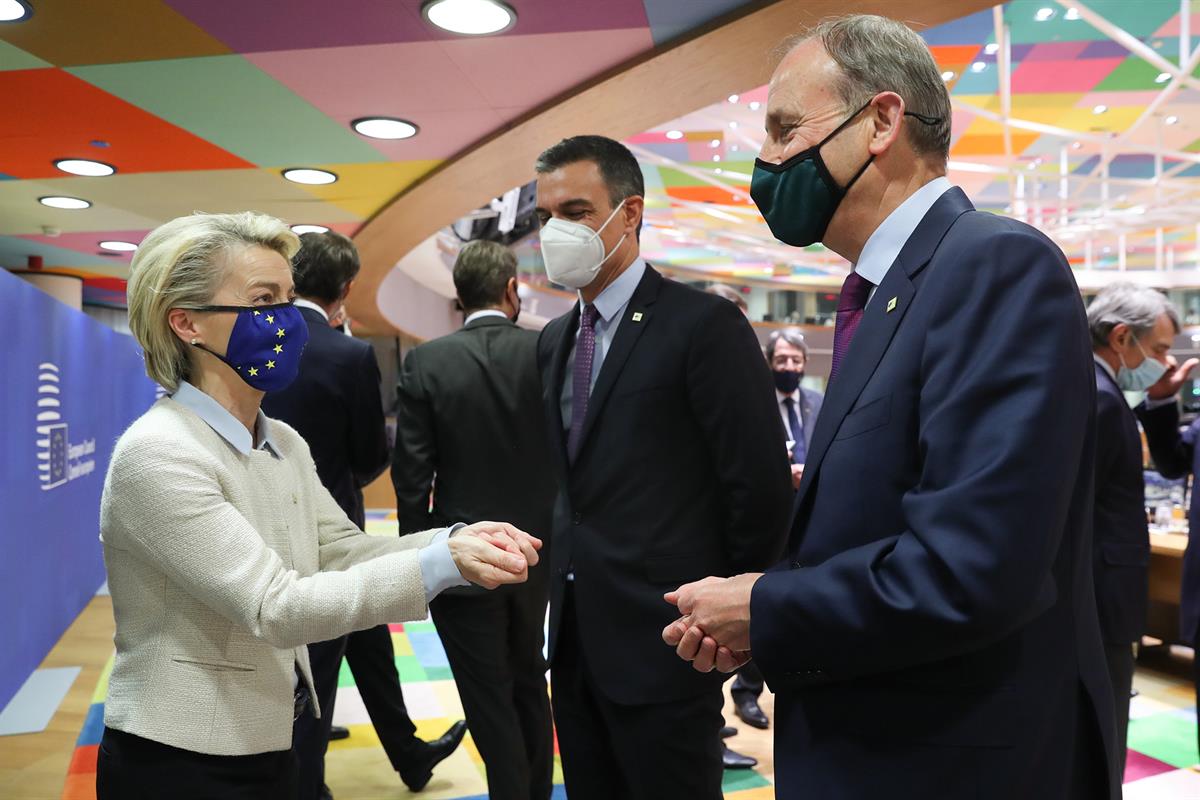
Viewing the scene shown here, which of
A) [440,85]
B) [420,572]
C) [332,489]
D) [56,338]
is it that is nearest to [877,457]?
[420,572]

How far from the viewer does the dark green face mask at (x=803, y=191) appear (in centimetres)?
143

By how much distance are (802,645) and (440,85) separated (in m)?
3.53

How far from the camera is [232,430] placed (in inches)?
70.1

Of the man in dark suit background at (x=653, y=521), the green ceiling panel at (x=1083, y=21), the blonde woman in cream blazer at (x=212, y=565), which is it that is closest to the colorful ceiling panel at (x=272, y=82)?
the man in dark suit background at (x=653, y=521)

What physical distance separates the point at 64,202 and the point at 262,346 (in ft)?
19.5

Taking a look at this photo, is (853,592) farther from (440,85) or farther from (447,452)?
(440,85)

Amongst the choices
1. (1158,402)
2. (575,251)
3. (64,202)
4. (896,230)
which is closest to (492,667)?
(575,251)

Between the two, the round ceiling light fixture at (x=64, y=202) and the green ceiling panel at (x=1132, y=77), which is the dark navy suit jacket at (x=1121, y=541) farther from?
the green ceiling panel at (x=1132, y=77)

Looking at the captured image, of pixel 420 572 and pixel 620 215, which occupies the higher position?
pixel 620 215

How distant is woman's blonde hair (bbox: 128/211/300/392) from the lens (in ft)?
5.83

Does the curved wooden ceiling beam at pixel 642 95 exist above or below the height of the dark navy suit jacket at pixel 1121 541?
above

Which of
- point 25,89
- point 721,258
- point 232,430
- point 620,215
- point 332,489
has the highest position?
point 721,258

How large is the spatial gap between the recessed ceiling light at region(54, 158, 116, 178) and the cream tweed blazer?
15.1 feet

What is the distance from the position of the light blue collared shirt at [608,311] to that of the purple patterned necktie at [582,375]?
0.01 m
